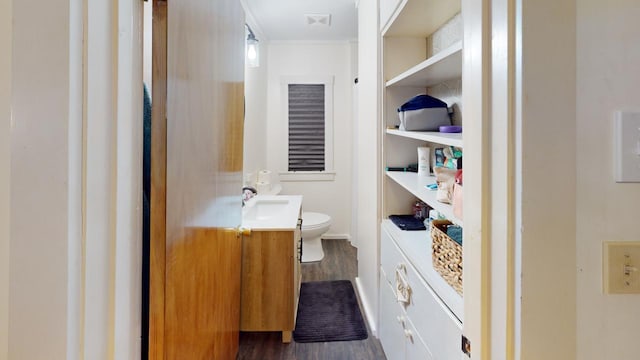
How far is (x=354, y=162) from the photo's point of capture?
4.85 meters

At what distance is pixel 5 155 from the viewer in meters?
0.59

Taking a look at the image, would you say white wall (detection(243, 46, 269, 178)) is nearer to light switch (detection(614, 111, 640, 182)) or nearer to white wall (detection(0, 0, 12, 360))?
white wall (detection(0, 0, 12, 360))

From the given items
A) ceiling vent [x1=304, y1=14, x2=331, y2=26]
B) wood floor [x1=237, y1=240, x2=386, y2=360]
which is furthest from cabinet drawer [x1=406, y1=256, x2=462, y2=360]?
ceiling vent [x1=304, y1=14, x2=331, y2=26]

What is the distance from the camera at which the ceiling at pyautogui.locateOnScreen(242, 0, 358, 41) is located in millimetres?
3563

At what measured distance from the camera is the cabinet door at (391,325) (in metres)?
1.85

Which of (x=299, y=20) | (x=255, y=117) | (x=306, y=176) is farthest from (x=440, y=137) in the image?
(x=306, y=176)

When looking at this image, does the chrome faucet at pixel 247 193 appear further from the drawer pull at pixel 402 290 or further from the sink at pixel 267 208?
the drawer pull at pixel 402 290

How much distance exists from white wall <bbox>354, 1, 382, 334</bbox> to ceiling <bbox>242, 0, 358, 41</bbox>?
0.60m

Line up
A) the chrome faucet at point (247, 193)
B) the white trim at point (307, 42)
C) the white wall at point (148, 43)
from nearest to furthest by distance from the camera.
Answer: the white wall at point (148, 43) → the chrome faucet at point (247, 193) → the white trim at point (307, 42)

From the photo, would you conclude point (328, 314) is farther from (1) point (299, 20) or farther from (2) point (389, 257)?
(1) point (299, 20)

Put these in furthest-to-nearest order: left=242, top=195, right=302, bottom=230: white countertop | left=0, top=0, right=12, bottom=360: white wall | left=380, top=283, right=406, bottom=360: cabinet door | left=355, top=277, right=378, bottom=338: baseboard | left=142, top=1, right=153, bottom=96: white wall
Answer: left=355, top=277, right=378, bottom=338: baseboard < left=242, top=195, right=302, bottom=230: white countertop < left=380, top=283, right=406, bottom=360: cabinet door < left=142, top=1, right=153, bottom=96: white wall < left=0, top=0, right=12, bottom=360: white wall

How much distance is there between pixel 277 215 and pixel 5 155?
7.82ft

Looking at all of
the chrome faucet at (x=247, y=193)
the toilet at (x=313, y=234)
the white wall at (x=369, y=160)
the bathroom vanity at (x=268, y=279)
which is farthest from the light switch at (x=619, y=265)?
the toilet at (x=313, y=234)

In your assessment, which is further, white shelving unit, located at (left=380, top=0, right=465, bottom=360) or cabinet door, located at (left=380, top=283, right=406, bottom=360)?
cabinet door, located at (left=380, top=283, right=406, bottom=360)
